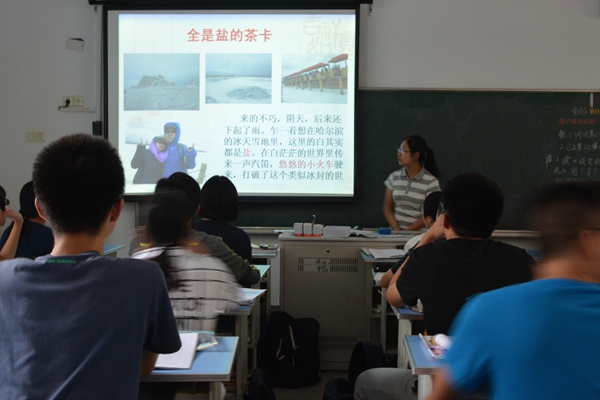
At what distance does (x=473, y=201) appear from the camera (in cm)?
184

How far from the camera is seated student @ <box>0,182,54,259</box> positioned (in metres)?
2.85

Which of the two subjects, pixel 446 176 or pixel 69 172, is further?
pixel 446 176

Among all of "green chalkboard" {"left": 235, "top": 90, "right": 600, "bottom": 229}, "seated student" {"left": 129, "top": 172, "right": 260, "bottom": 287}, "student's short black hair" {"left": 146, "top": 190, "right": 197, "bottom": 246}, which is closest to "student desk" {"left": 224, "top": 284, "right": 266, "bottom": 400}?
"seated student" {"left": 129, "top": 172, "right": 260, "bottom": 287}

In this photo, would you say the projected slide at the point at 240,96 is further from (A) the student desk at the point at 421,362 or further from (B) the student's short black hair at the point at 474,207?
(A) the student desk at the point at 421,362

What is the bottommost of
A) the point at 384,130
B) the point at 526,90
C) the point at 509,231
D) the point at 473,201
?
the point at 509,231

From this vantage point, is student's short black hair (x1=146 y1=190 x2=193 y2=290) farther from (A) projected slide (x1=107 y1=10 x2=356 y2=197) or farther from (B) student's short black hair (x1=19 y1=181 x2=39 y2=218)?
(A) projected slide (x1=107 y1=10 x2=356 y2=197)

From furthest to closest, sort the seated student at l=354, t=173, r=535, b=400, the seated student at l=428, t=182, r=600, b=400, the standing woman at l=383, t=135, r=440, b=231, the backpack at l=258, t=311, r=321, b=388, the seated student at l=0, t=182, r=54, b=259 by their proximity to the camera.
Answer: the standing woman at l=383, t=135, r=440, b=231 → the backpack at l=258, t=311, r=321, b=388 → the seated student at l=0, t=182, r=54, b=259 → the seated student at l=354, t=173, r=535, b=400 → the seated student at l=428, t=182, r=600, b=400

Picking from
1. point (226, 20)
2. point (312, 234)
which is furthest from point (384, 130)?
point (226, 20)

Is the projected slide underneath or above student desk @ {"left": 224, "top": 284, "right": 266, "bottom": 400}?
above

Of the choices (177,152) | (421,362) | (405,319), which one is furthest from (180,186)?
(177,152)

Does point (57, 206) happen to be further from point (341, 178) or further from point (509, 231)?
point (509, 231)

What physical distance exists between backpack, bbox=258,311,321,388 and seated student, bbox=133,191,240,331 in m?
1.39

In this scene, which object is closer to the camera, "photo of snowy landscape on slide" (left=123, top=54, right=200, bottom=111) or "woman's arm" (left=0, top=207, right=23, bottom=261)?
"woman's arm" (left=0, top=207, right=23, bottom=261)

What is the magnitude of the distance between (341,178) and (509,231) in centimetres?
155
